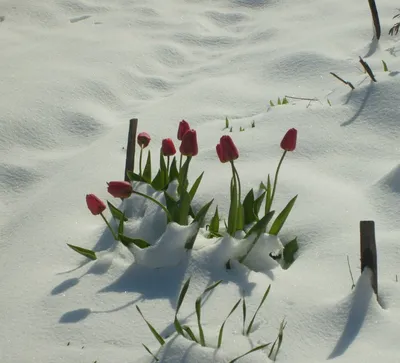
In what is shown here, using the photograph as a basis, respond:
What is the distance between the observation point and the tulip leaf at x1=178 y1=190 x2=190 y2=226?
→ 215cm

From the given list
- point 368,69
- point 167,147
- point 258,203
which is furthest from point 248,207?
point 368,69

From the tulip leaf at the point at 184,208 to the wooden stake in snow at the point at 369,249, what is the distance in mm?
505

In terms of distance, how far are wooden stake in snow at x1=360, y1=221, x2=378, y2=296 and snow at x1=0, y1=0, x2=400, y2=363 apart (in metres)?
0.03

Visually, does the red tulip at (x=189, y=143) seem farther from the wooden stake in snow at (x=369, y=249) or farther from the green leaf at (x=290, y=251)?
the wooden stake in snow at (x=369, y=249)

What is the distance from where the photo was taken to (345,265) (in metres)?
2.05

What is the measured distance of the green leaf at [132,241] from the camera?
6.93ft

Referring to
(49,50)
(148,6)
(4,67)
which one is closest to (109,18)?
(148,6)

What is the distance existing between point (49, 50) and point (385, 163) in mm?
1983

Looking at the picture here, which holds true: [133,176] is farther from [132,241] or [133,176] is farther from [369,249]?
[369,249]

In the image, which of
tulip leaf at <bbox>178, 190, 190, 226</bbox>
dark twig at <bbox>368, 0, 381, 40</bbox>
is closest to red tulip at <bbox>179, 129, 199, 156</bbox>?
tulip leaf at <bbox>178, 190, 190, 226</bbox>

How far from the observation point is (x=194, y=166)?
2678 mm

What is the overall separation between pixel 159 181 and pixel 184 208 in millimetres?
314

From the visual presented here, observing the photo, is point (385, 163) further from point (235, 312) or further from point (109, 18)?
point (109, 18)

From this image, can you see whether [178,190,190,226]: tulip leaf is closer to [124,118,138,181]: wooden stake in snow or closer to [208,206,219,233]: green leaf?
[208,206,219,233]: green leaf
